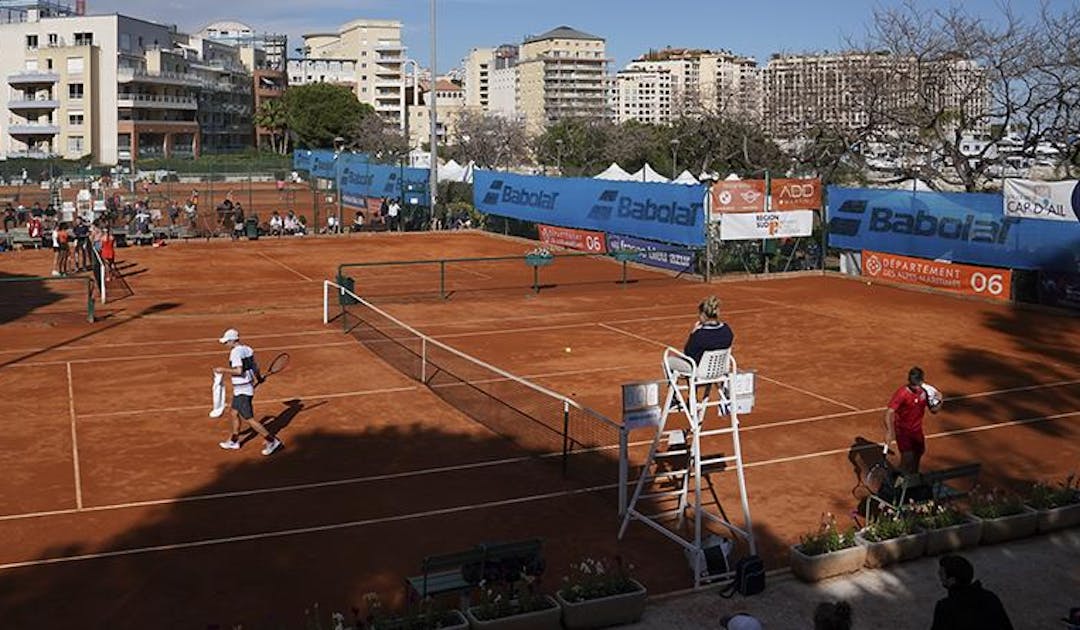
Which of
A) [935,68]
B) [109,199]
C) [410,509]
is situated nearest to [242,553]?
[410,509]

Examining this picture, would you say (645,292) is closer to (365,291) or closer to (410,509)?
(365,291)

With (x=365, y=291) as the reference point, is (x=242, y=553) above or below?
below

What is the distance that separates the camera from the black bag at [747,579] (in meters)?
11.0

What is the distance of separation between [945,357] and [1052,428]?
6.07 m

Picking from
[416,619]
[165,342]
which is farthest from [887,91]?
[416,619]

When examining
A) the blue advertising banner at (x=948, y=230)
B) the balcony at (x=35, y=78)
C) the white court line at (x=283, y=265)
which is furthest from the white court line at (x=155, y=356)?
the balcony at (x=35, y=78)

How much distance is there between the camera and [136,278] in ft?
121

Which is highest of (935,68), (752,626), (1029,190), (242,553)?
(935,68)

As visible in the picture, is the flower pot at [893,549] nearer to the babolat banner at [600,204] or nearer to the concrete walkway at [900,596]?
the concrete walkway at [900,596]

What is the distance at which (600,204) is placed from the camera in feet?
139

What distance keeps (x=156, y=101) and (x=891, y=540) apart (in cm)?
10869

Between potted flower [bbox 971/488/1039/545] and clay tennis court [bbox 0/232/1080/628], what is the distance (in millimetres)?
1933

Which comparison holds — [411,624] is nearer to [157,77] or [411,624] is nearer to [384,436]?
[384,436]

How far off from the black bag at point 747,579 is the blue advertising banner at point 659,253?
24904 mm
